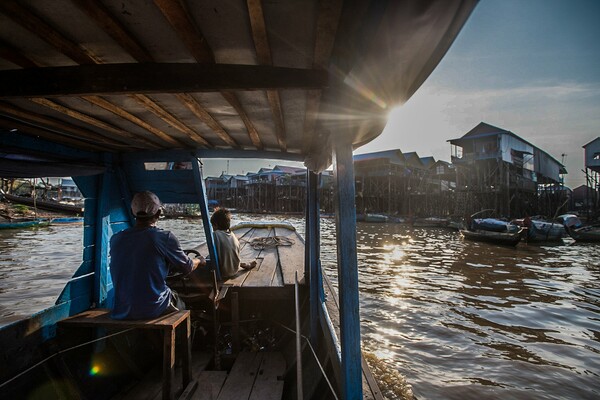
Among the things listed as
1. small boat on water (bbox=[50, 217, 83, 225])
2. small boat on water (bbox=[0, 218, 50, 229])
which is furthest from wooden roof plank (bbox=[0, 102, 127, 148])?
small boat on water (bbox=[50, 217, 83, 225])

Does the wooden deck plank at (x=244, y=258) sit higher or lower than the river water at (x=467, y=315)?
higher

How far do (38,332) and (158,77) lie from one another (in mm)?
2737

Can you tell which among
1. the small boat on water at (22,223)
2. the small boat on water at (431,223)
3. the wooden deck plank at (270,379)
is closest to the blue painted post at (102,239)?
the wooden deck plank at (270,379)

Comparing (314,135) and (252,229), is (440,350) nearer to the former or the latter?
(314,135)

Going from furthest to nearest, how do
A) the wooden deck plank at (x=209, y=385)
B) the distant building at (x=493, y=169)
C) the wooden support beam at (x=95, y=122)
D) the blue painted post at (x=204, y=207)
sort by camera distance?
the distant building at (x=493, y=169), the blue painted post at (x=204, y=207), the wooden deck plank at (x=209, y=385), the wooden support beam at (x=95, y=122)

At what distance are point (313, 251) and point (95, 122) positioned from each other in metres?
2.75

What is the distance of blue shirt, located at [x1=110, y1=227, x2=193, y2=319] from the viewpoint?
264 cm

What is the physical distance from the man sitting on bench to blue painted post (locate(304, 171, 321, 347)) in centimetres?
180

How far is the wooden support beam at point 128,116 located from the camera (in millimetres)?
2240

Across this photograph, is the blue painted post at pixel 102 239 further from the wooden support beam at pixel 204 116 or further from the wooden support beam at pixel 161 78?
the wooden support beam at pixel 161 78

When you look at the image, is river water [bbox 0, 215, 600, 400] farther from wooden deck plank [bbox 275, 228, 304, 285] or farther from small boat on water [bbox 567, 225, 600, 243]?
small boat on water [bbox 567, 225, 600, 243]

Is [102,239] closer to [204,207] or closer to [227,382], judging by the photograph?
[204,207]

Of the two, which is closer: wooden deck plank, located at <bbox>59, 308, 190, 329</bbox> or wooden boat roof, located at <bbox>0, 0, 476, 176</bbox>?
wooden boat roof, located at <bbox>0, 0, 476, 176</bbox>

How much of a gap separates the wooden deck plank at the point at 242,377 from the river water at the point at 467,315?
174 centimetres
